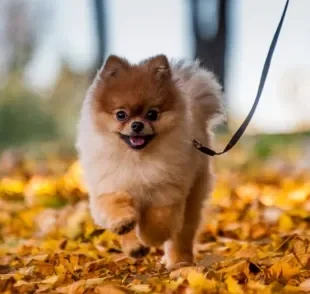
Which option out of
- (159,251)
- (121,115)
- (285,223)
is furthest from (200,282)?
(285,223)

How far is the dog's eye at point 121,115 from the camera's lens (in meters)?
3.28

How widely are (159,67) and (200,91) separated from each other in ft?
1.55

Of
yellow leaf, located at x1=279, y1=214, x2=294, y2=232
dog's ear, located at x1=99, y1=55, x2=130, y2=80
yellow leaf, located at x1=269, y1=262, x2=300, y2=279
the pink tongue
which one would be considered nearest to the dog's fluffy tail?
dog's ear, located at x1=99, y1=55, x2=130, y2=80

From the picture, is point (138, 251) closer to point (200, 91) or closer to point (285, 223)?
point (200, 91)

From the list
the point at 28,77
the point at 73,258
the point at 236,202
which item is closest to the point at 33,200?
the point at 236,202

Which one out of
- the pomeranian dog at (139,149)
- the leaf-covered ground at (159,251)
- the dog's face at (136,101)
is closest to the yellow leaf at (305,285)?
the leaf-covered ground at (159,251)

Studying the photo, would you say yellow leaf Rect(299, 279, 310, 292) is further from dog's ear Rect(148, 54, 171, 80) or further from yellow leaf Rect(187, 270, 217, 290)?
dog's ear Rect(148, 54, 171, 80)

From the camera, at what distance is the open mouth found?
330 centimetres

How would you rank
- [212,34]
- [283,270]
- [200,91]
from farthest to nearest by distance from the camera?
[212,34] → [200,91] → [283,270]

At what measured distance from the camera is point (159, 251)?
4.34 meters

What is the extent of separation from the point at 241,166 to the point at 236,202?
3.03 m

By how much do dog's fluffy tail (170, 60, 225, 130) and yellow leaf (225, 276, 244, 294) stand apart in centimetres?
113

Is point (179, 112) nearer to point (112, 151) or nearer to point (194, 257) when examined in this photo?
point (112, 151)

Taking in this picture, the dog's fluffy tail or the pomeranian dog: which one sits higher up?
the dog's fluffy tail
